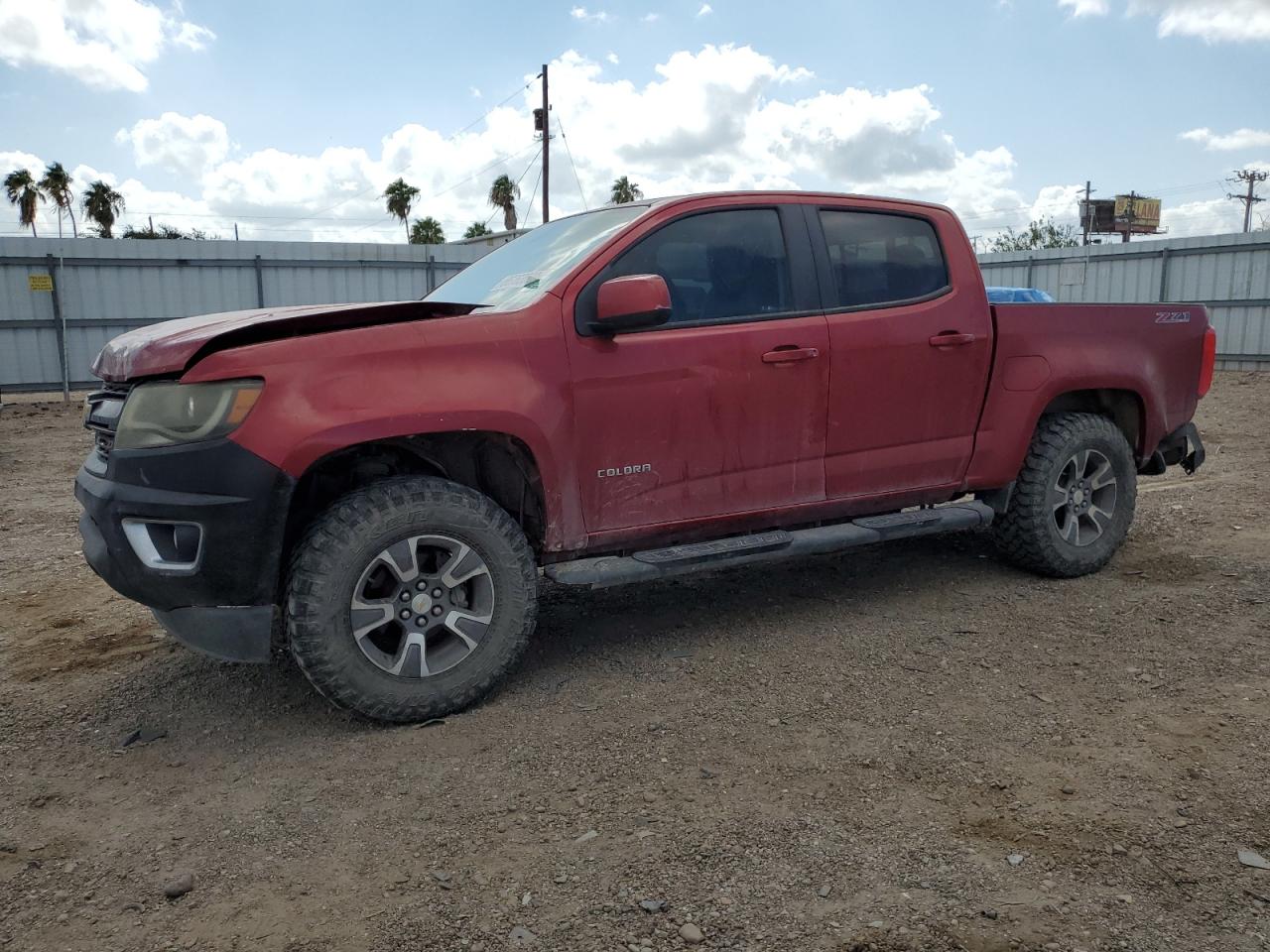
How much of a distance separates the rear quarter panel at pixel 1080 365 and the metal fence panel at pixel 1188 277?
14.0 m

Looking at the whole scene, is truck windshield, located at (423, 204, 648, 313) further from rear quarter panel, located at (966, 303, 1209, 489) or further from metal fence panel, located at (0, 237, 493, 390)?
metal fence panel, located at (0, 237, 493, 390)

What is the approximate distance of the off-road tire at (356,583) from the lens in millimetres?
3188

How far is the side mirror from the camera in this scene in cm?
345

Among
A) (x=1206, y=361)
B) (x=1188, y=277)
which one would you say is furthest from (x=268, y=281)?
(x=1188, y=277)

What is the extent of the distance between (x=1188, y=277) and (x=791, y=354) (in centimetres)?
1878

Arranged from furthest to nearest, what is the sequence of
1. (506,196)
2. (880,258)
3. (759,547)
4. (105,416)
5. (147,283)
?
1. (506,196)
2. (147,283)
3. (880,258)
4. (759,547)
5. (105,416)

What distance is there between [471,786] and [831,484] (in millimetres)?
2048

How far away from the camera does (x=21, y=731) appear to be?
340cm

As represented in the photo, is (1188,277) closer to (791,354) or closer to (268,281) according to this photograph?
(268,281)

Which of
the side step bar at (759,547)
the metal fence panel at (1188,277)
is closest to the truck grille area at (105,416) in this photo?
the side step bar at (759,547)

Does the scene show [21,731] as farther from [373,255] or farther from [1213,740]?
[373,255]

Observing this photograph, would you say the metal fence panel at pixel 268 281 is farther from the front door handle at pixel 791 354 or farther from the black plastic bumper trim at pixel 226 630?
the black plastic bumper trim at pixel 226 630

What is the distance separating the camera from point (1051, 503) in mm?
4840

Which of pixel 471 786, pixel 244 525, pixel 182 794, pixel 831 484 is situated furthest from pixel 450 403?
pixel 831 484
